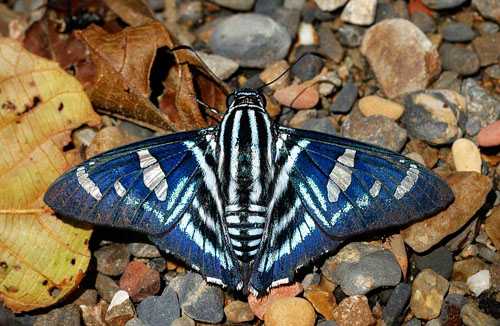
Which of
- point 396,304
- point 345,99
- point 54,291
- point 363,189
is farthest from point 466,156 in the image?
point 54,291

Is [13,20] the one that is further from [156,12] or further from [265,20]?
[265,20]

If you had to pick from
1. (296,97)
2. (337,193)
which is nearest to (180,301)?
(337,193)

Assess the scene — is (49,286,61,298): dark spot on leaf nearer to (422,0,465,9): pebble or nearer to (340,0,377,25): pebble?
(340,0,377,25): pebble

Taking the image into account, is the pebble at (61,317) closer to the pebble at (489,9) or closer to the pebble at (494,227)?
the pebble at (494,227)

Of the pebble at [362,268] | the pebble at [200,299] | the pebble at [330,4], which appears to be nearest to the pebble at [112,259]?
the pebble at [200,299]

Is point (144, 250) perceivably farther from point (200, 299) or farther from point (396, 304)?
point (396, 304)

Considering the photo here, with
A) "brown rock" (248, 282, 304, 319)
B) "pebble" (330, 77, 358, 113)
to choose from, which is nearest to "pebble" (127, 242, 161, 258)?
"brown rock" (248, 282, 304, 319)
